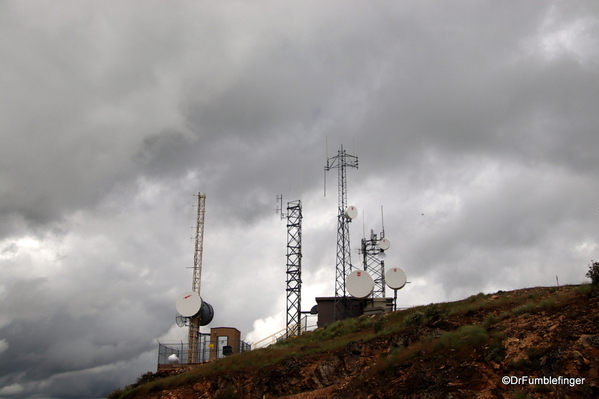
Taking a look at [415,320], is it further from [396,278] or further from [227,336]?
[227,336]

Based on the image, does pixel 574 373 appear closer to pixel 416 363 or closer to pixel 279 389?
pixel 416 363

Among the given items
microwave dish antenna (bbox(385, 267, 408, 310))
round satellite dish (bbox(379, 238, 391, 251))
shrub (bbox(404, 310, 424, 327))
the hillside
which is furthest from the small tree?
round satellite dish (bbox(379, 238, 391, 251))

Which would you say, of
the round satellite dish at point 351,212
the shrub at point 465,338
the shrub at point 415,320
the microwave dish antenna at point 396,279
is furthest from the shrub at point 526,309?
the round satellite dish at point 351,212

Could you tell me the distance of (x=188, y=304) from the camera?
52.2 m

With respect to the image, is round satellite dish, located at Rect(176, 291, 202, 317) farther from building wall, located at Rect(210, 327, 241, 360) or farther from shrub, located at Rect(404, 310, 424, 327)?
shrub, located at Rect(404, 310, 424, 327)

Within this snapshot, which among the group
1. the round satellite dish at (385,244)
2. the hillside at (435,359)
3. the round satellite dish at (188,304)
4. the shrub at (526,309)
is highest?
the round satellite dish at (385,244)

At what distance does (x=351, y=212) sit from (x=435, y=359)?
31721mm

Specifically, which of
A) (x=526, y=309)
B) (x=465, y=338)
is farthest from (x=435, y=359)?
(x=526, y=309)

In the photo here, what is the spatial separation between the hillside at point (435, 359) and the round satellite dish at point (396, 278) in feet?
16.2

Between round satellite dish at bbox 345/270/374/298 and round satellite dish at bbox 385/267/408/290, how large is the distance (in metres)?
1.68

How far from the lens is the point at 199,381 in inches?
1468

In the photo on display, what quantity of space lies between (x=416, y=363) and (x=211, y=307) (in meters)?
35.9

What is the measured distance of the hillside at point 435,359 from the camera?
19656 millimetres

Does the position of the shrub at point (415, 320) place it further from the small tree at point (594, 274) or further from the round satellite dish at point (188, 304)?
the round satellite dish at point (188, 304)
